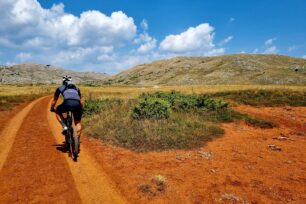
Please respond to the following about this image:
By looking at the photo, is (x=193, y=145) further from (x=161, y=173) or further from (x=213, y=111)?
(x=213, y=111)

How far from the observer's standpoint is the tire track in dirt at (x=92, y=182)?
21.2 ft

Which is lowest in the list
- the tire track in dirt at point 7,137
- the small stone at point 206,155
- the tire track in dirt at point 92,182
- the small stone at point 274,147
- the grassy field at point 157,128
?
the small stone at point 274,147

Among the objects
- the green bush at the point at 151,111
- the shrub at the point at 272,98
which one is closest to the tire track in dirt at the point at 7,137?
the green bush at the point at 151,111

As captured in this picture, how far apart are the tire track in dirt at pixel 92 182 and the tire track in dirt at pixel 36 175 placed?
18 cm

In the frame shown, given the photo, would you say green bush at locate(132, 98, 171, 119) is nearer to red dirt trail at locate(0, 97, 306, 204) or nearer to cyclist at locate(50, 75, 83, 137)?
red dirt trail at locate(0, 97, 306, 204)

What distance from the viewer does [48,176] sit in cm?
768

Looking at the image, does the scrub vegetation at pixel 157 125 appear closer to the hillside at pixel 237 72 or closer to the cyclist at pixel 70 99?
the cyclist at pixel 70 99

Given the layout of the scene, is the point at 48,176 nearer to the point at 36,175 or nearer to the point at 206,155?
the point at 36,175

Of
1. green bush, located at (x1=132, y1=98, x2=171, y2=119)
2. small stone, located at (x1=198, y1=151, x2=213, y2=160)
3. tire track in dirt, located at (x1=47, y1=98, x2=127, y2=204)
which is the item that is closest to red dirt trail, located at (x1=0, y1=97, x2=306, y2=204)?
tire track in dirt, located at (x1=47, y1=98, x2=127, y2=204)

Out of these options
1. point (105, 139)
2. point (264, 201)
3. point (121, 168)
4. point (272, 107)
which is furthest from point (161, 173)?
point (272, 107)

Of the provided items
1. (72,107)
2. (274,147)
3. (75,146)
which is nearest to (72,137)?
(75,146)

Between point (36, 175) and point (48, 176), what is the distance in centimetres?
37

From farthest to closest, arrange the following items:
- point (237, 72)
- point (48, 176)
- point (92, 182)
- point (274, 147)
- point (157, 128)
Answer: point (237, 72) → point (157, 128) → point (274, 147) → point (48, 176) → point (92, 182)

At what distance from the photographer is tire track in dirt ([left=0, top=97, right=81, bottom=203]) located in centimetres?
645
